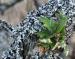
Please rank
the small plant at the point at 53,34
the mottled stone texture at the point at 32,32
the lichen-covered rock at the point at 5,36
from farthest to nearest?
the lichen-covered rock at the point at 5,36 < the mottled stone texture at the point at 32,32 < the small plant at the point at 53,34

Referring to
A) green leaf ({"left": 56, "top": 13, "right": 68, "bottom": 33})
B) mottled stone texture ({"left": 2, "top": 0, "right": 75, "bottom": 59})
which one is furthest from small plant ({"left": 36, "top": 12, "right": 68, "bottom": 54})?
mottled stone texture ({"left": 2, "top": 0, "right": 75, "bottom": 59})

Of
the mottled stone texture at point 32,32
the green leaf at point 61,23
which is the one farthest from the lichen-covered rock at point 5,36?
the green leaf at point 61,23

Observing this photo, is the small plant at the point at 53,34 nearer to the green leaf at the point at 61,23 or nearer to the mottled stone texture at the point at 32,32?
the green leaf at the point at 61,23

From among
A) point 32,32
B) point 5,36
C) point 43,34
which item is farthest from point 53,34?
point 5,36

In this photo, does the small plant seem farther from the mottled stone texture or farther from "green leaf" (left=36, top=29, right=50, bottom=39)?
the mottled stone texture

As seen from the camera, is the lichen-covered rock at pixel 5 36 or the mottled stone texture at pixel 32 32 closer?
the mottled stone texture at pixel 32 32

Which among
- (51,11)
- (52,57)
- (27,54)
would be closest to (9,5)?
(51,11)
